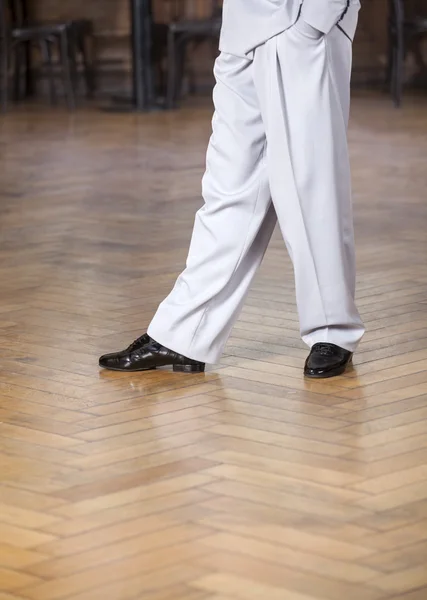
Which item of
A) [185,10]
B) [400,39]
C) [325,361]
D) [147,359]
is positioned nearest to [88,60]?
[185,10]

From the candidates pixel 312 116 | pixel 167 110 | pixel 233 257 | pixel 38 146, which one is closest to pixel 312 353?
pixel 233 257

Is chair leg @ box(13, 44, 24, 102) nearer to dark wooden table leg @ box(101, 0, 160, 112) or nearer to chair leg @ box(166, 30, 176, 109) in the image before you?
dark wooden table leg @ box(101, 0, 160, 112)

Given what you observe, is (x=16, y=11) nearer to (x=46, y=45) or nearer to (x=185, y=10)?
(x=46, y=45)

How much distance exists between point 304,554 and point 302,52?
3.45 ft

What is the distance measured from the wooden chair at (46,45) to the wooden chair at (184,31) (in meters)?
0.68

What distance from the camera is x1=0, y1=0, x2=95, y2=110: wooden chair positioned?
8.38 meters

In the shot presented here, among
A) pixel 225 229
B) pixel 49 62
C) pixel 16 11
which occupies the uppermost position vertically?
pixel 225 229

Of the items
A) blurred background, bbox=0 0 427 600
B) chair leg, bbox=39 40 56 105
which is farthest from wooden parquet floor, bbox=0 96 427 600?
chair leg, bbox=39 40 56 105

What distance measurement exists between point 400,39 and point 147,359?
5.75 metres

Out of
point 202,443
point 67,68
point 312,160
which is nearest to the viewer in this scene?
point 202,443

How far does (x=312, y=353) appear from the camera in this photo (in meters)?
2.53

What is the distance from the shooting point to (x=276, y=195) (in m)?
2.44

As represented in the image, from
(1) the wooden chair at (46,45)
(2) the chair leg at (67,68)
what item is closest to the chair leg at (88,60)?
(1) the wooden chair at (46,45)

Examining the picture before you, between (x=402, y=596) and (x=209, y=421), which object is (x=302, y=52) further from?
(x=402, y=596)
